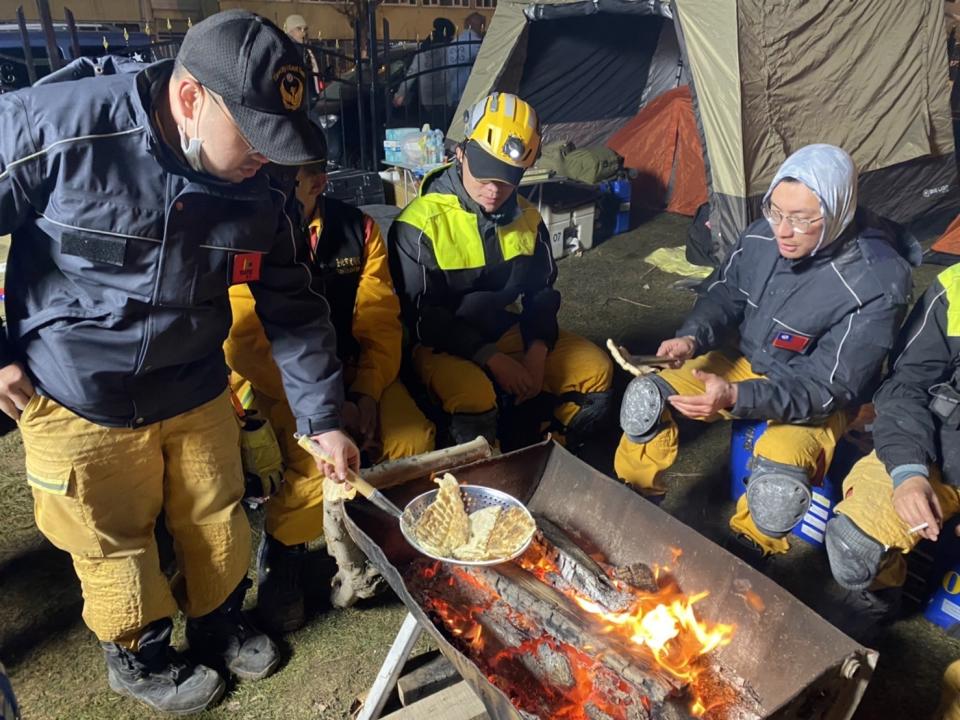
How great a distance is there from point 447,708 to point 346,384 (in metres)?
1.28

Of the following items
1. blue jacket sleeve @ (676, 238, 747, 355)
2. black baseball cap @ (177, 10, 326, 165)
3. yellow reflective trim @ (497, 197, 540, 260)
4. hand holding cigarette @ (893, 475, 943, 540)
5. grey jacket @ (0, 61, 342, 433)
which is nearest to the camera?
black baseball cap @ (177, 10, 326, 165)

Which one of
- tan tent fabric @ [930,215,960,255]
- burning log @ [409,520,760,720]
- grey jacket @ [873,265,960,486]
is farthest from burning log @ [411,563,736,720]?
tan tent fabric @ [930,215,960,255]

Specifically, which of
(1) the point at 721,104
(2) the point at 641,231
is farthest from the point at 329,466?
(2) the point at 641,231

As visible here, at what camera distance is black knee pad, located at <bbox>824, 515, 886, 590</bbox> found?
229cm

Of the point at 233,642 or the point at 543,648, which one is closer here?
the point at 543,648

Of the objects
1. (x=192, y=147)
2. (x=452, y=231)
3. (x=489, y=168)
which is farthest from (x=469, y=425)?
(x=192, y=147)

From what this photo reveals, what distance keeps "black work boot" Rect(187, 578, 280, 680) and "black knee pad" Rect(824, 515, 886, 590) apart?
1.99 metres

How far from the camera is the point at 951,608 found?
2.60 meters

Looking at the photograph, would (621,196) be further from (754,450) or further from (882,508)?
(882,508)

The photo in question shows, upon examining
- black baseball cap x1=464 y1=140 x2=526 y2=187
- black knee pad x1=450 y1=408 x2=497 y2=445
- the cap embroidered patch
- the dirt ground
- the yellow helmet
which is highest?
Answer: the cap embroidered patch

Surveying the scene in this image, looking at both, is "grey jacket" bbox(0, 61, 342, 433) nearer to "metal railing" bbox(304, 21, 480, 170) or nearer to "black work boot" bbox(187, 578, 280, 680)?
"black work boot" bbox(187, 578, 280, 680)

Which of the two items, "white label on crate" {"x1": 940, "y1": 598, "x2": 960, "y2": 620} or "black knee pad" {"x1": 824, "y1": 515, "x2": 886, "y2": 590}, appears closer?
"black knee pad" {"x1": 824, "y1": 515, "x2": 886, "y2": 590}

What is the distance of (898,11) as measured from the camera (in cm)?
650

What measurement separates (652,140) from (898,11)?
2.62 meters
